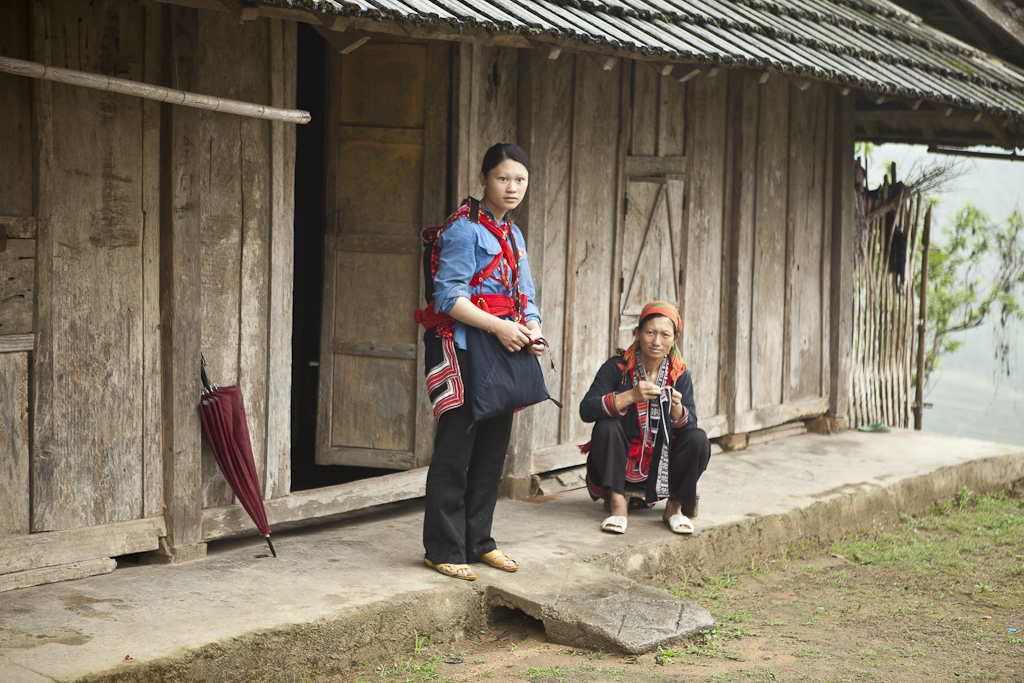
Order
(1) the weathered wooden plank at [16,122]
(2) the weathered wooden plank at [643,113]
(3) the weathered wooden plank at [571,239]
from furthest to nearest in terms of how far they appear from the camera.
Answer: (2) the weathered wooden plank at [643,113] → (3) the weathered wooden plank at [571,239] → (1) the weathered wooden plank at [16,122]

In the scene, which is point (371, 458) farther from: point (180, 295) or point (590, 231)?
point (590, 231)

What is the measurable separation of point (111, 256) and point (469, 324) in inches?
58.4

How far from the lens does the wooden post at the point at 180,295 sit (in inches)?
159

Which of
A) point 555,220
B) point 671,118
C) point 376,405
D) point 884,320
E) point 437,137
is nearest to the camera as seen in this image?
point 437,137

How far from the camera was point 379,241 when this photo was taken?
17.6 ft

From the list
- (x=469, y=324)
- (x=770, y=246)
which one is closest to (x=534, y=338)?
(x=469, y=324)

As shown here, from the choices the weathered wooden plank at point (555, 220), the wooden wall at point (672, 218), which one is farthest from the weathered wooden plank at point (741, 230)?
the weathered wooden plank at point (555, 220)

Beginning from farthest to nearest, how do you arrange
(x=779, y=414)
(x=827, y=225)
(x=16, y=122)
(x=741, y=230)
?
(x=827, y=225) → (x=779, y=414) → (x=741, y=230) → (x=16, y=122)

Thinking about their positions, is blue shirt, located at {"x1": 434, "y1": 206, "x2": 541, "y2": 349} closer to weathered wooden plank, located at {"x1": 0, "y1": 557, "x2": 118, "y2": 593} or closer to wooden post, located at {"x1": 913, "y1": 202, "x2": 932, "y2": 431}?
weathered wooden plank, located at {"x1": 0, "y1": 557, "x2": 118, "y2": 593}

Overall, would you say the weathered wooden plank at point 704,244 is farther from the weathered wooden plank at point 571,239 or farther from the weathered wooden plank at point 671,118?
the weathered wooden plank at point 571,239

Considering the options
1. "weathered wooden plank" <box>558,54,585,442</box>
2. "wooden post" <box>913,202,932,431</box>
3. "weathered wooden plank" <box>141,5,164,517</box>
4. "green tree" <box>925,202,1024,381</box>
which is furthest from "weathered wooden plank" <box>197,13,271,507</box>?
"green tree" <box>925,202,1024,381</box>

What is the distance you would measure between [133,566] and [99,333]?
3.34ft

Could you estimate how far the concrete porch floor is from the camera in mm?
3273

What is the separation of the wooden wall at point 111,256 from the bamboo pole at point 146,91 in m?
0.16
